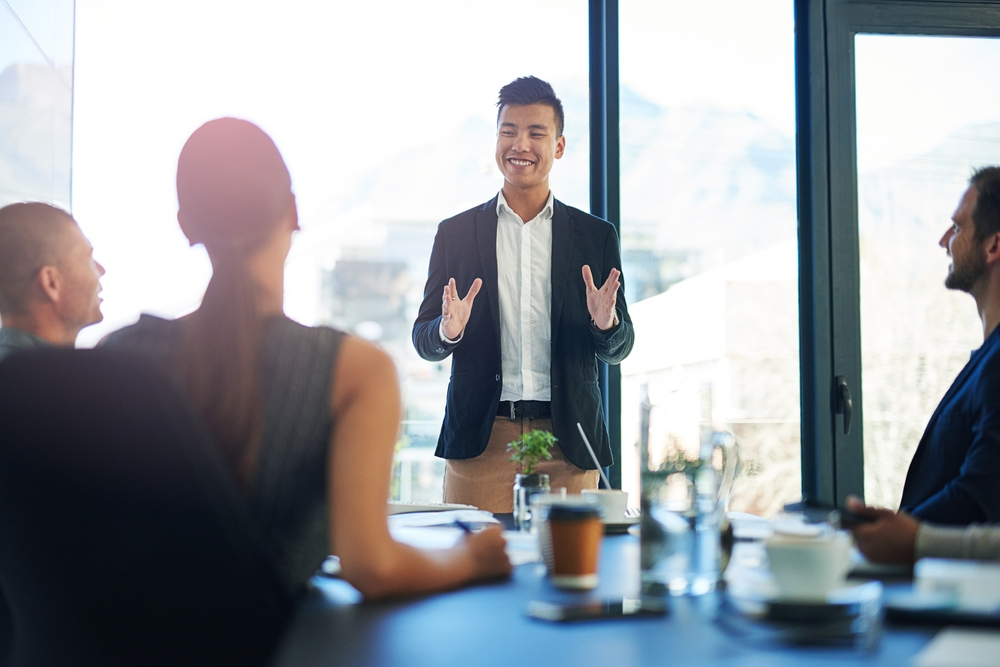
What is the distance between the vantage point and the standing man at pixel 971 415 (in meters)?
1.73

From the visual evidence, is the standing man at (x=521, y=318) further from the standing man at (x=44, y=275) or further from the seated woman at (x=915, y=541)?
the seated woman at (x=915, y=541)

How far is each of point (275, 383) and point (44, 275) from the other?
144 cm

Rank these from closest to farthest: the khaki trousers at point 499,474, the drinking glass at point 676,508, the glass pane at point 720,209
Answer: the drinking glass at point 676,508
the khaki trousers at point 499,474
the glass pane at point 720,209

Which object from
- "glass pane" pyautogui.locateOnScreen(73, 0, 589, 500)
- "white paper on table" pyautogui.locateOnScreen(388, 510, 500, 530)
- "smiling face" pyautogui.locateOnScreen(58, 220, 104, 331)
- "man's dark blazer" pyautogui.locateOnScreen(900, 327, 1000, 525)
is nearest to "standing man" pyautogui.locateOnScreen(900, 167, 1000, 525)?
"man's dark blazer" pyautogui.locateOnScreen(900, 327, 1000, 525)

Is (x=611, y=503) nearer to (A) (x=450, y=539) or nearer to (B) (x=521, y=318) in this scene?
(A) (x=450, y=539)

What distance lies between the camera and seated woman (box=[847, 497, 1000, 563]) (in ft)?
4.33

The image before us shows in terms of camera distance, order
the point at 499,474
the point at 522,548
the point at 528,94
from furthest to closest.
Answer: the point at 528,94, the point at 499,474, the point at 522,548

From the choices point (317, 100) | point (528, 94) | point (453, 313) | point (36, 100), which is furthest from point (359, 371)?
point (317, 100)

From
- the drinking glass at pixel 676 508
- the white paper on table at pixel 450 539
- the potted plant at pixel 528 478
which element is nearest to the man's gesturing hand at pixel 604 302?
the potted plant at pixel 528 478

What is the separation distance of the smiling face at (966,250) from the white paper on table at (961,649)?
5.10 ft

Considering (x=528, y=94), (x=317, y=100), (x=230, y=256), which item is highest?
(x=317, y=100)

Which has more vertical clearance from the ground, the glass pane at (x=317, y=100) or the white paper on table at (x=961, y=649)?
the glass pane at (x=317, y=100)

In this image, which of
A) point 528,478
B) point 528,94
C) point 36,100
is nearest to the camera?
point 528,478

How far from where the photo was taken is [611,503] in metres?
1.85
